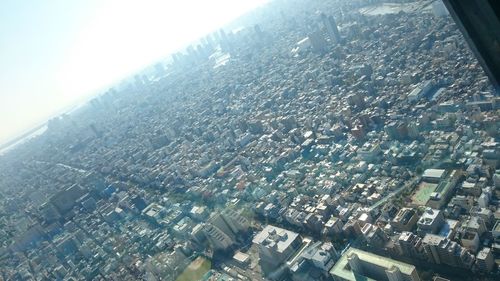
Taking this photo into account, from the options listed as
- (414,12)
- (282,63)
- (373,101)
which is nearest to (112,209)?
(373,101)

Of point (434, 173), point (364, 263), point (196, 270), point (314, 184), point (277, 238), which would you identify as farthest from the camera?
point (314, 184)

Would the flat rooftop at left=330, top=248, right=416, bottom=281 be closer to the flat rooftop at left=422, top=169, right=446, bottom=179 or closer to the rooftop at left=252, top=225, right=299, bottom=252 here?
the rooftop at left=252, top=225, right=299, bottom=252

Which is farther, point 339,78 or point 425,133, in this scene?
point 339,78

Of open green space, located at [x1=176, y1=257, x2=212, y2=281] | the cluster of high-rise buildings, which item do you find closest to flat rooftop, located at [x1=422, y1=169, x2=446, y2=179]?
the cluster of high-rise buildings

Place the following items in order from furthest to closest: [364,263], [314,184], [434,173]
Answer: [314,184], [434,173], [364,263]

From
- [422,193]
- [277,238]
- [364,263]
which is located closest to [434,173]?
[422,193]

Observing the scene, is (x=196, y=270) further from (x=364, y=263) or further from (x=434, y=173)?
(x=434, y=173)

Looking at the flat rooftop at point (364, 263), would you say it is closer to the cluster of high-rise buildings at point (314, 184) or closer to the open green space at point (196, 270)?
the cluster of high-rise buildings at point (314, 184)

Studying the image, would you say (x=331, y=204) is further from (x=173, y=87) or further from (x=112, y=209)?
(x=173, y=87)
